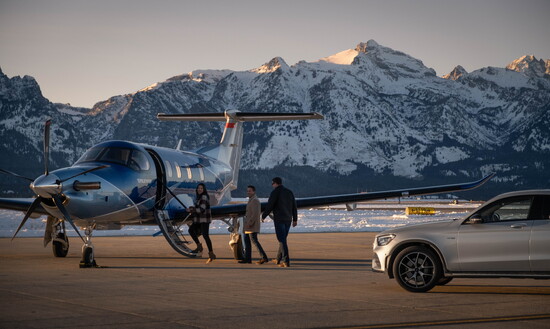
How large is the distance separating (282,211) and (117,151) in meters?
4.88

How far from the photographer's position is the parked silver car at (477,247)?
13039mm

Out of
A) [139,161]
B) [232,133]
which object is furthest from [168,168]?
[232,133]

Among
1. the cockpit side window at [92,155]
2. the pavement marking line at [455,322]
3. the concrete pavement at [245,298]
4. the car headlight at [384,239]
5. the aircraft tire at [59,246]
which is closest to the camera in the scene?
the pavement marking line at [455,322]

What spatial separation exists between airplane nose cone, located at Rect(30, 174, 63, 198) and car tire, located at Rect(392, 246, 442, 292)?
810cm

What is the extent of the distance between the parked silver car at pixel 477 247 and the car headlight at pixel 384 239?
26mm

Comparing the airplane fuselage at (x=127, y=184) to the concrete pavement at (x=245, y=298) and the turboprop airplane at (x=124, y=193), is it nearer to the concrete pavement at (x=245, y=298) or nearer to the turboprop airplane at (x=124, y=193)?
the turboprop airplane at (x=124, y=193)

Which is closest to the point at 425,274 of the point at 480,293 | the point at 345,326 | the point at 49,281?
the point at 480,293

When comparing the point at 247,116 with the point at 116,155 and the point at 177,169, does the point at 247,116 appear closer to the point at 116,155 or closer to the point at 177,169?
the point at 177,169

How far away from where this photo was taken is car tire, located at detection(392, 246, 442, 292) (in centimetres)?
1355

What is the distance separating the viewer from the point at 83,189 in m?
18.7


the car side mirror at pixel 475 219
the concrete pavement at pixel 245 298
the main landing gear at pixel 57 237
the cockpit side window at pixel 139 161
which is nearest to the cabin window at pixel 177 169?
the cockpit side window at pixel 139 161

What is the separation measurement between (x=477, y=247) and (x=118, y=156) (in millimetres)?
10542

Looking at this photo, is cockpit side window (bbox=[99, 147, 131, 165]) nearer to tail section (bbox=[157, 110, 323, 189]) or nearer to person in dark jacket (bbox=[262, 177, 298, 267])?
person in dark jacket (bbox=[262, 177, 298, 267])

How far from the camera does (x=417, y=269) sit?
541 inches
